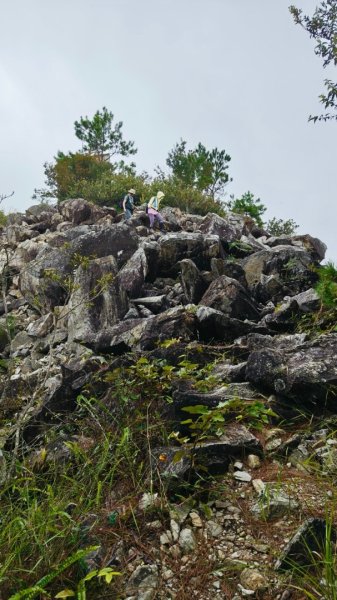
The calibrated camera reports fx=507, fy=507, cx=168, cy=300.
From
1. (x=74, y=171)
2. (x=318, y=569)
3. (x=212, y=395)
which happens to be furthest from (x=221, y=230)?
(x=74, y=171)

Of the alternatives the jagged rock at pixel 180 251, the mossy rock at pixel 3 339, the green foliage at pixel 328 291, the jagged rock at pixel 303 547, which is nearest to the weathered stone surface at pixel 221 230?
the jagged rock at pixel 180 251

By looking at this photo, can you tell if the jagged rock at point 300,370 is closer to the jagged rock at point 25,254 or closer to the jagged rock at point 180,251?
the jagged rock at point 180,251

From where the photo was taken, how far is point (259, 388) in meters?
4.54

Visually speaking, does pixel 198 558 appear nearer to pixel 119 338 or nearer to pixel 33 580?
pixel 33 580

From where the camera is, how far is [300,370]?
13.8 ft

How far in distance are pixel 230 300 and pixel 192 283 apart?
4.13 ft

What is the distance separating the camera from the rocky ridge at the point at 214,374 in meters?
2.89

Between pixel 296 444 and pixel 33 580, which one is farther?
pixel 296 444

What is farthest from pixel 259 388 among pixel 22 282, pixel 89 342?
pixel 22 282

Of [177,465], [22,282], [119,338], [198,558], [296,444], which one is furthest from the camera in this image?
[22,282]

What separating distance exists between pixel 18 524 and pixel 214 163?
30446 mm

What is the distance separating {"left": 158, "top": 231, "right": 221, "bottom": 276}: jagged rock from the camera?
33.1 feet

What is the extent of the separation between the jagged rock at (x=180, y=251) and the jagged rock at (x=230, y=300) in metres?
2.59

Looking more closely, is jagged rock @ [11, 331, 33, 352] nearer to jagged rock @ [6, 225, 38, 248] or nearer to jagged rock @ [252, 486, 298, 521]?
jagged rock @ [252, 486, 298, 521]
